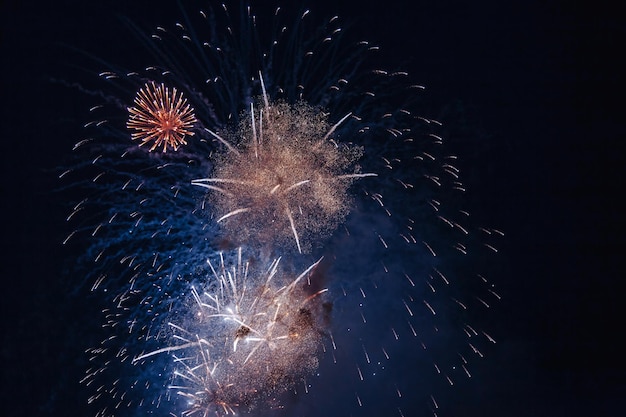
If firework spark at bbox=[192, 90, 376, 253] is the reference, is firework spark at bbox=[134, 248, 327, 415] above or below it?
below

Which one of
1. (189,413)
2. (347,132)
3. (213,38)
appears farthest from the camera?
(189,413)

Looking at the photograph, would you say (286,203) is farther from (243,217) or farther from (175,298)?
(175,298)

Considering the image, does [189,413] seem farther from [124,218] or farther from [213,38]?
[213,38]

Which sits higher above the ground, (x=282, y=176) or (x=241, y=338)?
(x=282, y=176)

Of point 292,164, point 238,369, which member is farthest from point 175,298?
point 292,164

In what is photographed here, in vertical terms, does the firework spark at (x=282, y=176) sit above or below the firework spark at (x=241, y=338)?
above

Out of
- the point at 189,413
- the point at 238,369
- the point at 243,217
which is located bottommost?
the point at 189,413

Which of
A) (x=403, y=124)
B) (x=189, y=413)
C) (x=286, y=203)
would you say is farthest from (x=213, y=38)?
(x=189, y=413)

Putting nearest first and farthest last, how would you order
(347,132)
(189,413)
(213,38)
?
(213,38)
(347,132)
(189,413)

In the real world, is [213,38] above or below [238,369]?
above

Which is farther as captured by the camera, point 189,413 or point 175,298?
point 189,413
